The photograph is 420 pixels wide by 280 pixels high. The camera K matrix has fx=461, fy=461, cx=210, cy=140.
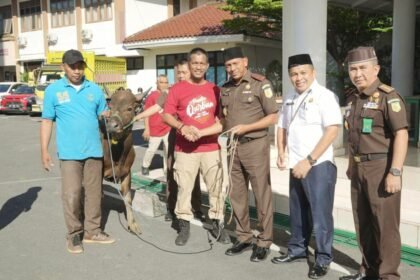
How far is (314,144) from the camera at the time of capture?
380 cm

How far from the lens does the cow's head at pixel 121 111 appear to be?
484 centimetres

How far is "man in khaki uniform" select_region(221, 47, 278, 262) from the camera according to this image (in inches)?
167

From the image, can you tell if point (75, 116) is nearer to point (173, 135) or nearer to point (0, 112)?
point (173, 135)

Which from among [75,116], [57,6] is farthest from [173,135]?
[57,6]

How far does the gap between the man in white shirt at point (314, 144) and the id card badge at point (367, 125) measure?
0.25 m

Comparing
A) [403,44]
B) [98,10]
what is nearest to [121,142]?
[403,44]

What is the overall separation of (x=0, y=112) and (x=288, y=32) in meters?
20.9

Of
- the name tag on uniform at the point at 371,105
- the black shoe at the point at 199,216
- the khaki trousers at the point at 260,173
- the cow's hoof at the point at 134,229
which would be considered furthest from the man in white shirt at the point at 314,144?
the cow's hoof at the point at 134,229

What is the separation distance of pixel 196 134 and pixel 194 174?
22.1 inches

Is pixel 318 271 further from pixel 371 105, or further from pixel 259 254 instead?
pixel 371 105

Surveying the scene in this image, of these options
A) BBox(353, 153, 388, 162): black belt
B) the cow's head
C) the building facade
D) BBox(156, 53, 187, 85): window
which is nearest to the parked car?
the building facade

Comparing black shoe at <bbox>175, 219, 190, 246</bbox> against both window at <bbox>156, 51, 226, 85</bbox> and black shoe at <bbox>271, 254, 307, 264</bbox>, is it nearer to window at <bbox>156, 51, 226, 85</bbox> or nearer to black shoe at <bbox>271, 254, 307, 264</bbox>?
black shoe at <bbox>271, 254, 307, 264</bbox>

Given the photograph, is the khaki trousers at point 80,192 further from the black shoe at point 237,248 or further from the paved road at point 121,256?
the black shoe at point 237,248

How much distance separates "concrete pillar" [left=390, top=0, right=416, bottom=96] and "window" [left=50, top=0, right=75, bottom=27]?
68.3 ft
